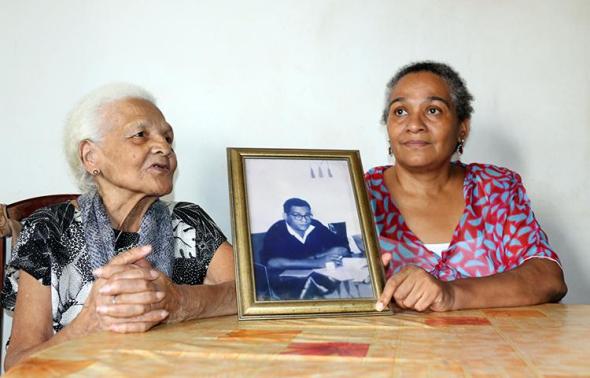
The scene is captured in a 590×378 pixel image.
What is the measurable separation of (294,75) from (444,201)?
99 cm

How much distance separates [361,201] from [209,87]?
1.43m

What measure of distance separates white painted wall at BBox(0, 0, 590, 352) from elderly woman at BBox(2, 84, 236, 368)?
862 millimetres

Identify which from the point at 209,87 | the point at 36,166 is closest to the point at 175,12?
the point at 209,87

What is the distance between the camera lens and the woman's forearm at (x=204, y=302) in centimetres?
159

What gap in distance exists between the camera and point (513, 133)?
9.87ft

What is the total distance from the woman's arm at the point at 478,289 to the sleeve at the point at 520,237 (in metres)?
0.05

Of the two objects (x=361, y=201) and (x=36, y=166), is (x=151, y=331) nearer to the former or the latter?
(x=361, y=201)

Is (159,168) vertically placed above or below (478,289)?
above

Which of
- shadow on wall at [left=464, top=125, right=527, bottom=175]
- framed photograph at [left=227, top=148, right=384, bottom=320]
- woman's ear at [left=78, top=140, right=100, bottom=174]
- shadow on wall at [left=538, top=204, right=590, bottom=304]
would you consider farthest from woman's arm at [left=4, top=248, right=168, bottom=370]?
shadow on wall at [left=538, top=204, right=590, bottom=304]

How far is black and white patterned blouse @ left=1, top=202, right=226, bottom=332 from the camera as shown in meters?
1.80

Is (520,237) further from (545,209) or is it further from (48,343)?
(48,343)

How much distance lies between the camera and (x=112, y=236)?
75.7 inches

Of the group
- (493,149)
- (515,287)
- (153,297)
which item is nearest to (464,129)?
(493,149)

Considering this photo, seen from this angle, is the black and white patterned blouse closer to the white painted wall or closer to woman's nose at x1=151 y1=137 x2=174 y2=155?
woman's nose at x1=151 y1=137 x2=174 y2=155
